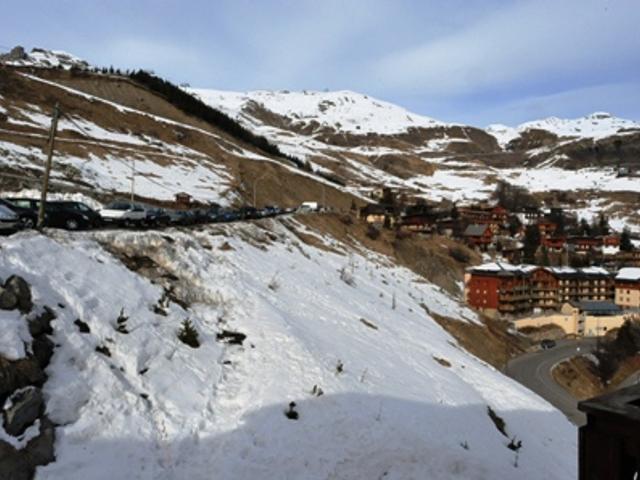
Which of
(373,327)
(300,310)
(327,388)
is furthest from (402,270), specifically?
(327,388)

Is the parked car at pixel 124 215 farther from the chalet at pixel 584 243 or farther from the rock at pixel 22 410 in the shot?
the chalet at pixel 584 243

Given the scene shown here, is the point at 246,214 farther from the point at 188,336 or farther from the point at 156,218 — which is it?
the point at 188,336

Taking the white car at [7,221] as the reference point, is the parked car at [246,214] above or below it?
above

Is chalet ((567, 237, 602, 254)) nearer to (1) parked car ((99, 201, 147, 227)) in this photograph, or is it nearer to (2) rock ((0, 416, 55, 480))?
(1) parked car ((99, 201, 147, 227))

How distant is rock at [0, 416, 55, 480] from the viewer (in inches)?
309

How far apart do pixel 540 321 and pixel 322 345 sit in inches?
2876

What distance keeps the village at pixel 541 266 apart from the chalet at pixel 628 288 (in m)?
0.16

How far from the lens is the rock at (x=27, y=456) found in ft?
25.8

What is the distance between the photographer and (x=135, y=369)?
11.1m

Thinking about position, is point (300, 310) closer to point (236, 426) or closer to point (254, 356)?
point (254, 356)

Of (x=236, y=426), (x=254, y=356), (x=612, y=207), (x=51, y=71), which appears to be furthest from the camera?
(x=612, y=207)

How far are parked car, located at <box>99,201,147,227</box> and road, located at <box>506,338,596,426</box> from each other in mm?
33385

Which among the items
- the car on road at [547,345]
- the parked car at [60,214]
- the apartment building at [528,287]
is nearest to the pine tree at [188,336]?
the parked car at [60,214]

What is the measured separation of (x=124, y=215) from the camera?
27.6m
